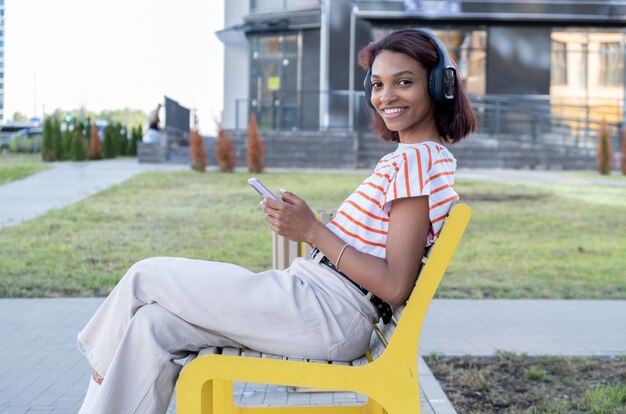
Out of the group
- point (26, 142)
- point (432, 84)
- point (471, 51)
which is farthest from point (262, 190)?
point (26, 142)

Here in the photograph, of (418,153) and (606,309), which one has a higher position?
(418,153)

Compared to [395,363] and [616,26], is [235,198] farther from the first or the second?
[616,26]

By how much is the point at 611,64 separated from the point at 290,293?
30.2 meters

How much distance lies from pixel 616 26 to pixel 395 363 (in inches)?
1187

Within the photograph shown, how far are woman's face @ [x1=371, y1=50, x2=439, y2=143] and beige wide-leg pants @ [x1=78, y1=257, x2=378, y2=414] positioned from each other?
0.59 metres

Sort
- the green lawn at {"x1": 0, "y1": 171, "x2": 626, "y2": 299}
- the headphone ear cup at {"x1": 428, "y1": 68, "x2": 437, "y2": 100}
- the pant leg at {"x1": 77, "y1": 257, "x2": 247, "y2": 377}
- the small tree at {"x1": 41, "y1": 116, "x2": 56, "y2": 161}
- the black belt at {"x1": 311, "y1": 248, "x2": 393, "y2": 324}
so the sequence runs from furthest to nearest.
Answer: the small tree at {"x1": 41, "y1": 116, "x2": 56, "y2": 161}, the green lawn at {"x1": 0, "y1": 171, "x2": 626, "y2": 299}, the headphone ear cup at {"x1": 428, "y1": 68, "x2": 437, "y2": 100}, the black belt at {"x1": 311, "y1": 248, "x2": 393, "y2": 324}, the pant leg at {"x1": 77, "y1": 257, "x2": 247, "y2": 377}

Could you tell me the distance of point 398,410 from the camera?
2.61m

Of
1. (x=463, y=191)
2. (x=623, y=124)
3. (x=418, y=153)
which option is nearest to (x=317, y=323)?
(x=418, y=153)

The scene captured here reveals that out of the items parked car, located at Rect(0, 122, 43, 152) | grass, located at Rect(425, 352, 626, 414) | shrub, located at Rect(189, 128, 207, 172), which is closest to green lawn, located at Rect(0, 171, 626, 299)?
grass, located at Rect(425, 352, 626, 414)

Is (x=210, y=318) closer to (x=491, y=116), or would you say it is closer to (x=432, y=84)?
(x=432, y=84)

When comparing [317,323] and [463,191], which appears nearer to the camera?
[317,323]

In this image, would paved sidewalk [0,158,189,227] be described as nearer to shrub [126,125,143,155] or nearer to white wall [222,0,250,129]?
shrub [126,125,143,155]

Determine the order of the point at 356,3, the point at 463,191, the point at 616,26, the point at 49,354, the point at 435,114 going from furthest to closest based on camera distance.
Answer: the point at 616,26
the point at 356,3
the point at 463,191
the point at 49,354
the point at 435,114

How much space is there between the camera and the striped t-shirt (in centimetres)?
268
